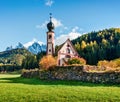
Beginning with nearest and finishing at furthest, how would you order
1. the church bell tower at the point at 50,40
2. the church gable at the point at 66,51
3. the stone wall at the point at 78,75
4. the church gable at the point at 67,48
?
the stone wall at the point at 78,75, the church gable at the point at 66,51, the church gable at the point at 67,48, the church bell tower at the point at 50,40

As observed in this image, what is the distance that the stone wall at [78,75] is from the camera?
2836 centimetres

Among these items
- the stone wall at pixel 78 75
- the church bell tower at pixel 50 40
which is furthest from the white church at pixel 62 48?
the stone wall at pixel 78 75

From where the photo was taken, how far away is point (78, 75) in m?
33.0

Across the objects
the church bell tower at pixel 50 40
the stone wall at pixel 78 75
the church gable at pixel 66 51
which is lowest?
the stone wall at pixel 78 75

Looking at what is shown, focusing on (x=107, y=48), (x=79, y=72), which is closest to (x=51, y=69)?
(x=79, y=72)

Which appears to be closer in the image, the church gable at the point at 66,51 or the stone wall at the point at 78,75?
the stone wall at the point at 78,75

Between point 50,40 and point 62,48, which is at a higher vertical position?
point 50,40

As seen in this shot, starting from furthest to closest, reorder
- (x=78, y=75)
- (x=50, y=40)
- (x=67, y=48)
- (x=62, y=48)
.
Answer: (x=50, y=40)
(x=67, y=48)
(x=62, y=48)
(x=78, y=75)

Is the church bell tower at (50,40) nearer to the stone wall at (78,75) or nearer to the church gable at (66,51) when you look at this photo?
the church gable at (66,51)

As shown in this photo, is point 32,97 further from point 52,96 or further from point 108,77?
point 108,77

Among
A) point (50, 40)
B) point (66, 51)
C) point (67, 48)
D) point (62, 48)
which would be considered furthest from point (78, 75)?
point (50, 40)

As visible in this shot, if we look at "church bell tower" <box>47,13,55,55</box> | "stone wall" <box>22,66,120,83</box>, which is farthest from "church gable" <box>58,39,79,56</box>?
"stone wall" <box>22,66,120,83</box>

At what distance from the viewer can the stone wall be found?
28.4 meters

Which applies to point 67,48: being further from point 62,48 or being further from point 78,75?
point 78,75
